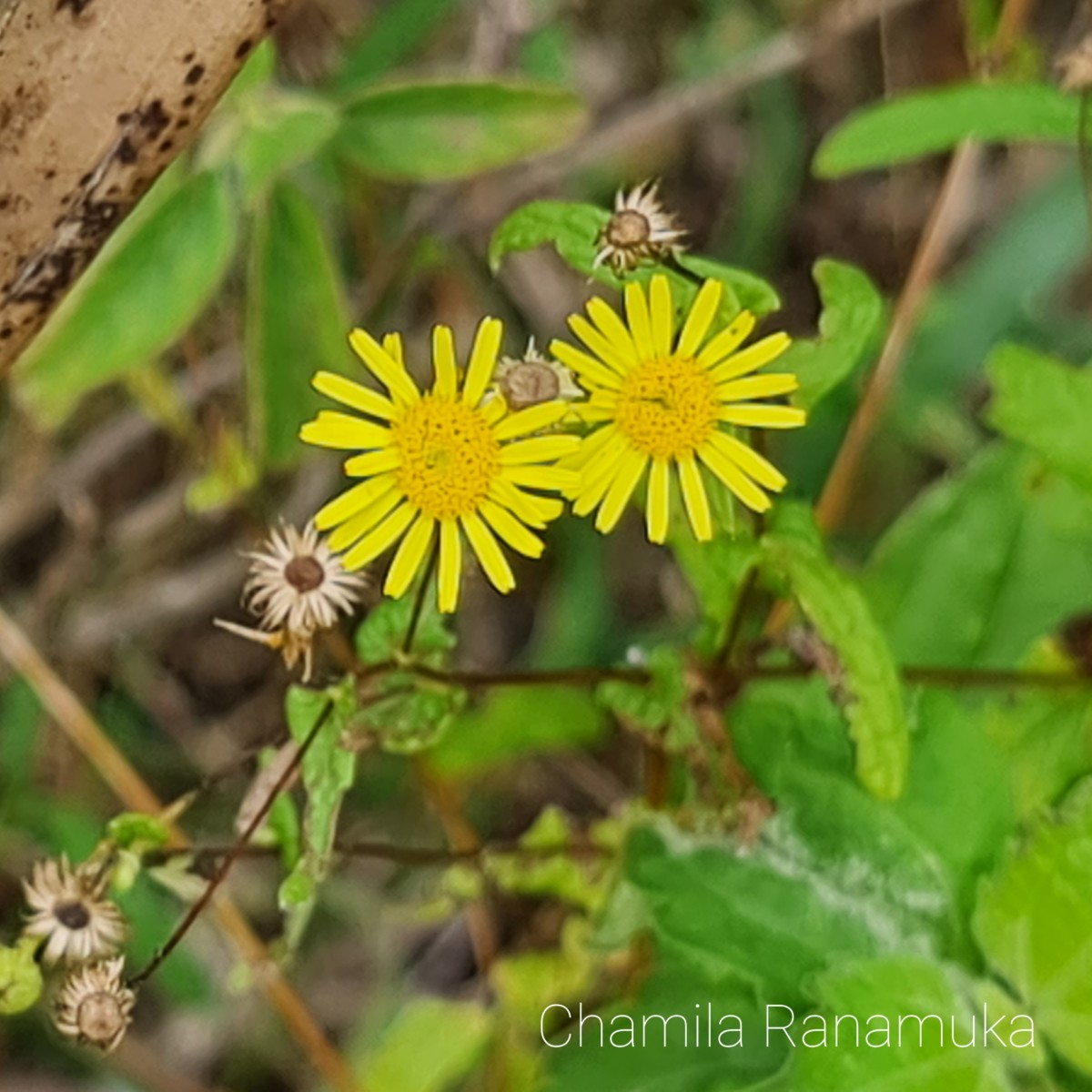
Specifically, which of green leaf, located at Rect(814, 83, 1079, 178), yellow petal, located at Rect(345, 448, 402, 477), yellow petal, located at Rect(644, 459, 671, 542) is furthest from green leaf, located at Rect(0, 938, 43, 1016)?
green leaf, located at Rect(814, 83, 1079, 178)

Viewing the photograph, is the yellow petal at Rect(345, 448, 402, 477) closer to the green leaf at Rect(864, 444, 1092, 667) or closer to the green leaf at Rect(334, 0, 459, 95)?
the green leaf at Rect(864, 444, 1092, 667)

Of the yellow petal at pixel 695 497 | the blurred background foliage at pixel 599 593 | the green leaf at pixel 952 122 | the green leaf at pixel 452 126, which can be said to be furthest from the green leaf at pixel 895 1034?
the green leaf at pixel 452 126

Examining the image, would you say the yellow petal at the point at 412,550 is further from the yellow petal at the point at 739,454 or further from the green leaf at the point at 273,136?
the green leaf at the point at 273,136

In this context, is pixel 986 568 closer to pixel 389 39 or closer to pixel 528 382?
pixel 528 382

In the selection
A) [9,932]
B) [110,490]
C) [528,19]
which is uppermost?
[528,19]

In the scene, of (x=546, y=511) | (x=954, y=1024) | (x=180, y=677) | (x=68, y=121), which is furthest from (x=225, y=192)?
(x=954, y=1024)

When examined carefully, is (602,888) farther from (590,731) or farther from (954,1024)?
(954,1024)
